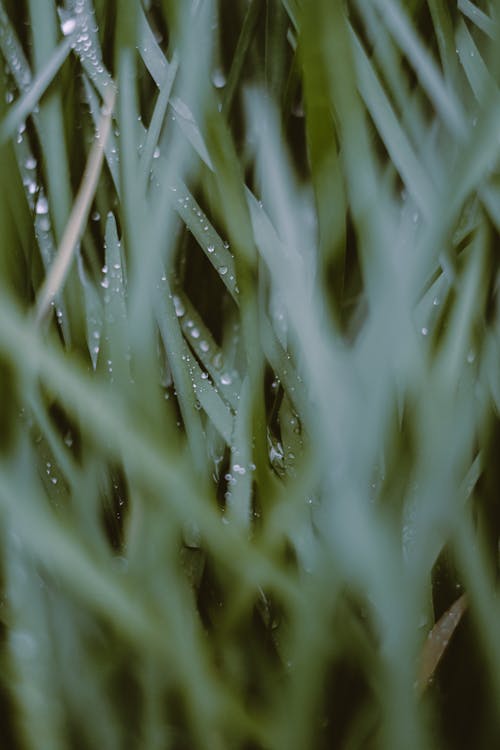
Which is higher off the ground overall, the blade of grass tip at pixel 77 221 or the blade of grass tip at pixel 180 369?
the blade of grass tip at pixel 77 221

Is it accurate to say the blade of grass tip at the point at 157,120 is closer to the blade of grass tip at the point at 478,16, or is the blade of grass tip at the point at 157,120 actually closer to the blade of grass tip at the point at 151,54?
the blade of grass tip at the point at 151,54

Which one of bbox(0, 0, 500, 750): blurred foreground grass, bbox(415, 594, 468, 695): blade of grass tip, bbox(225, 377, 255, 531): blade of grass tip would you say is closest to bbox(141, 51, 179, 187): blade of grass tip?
bbox(0, 0, 500, 750): blurred foreground grass

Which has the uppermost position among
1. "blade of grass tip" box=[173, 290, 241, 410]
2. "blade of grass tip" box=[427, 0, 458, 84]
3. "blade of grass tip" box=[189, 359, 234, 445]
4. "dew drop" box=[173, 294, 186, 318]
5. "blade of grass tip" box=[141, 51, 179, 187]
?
"blade of grass tip" box=[141, 51, 179, 187]

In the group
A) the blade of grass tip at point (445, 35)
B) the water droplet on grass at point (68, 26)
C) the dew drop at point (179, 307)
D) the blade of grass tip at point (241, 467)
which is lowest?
the blade of grass tip at point (241, 467)

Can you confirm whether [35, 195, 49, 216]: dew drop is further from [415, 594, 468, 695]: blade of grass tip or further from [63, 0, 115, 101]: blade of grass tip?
[415, 594, 468, 695]: blade of grass tip

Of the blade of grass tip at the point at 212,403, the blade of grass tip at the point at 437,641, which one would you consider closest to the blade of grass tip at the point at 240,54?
the blade of grass tip at the point at 212,403

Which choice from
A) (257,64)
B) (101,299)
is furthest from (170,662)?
(257,64)

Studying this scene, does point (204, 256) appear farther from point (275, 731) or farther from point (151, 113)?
point (275, 731)
